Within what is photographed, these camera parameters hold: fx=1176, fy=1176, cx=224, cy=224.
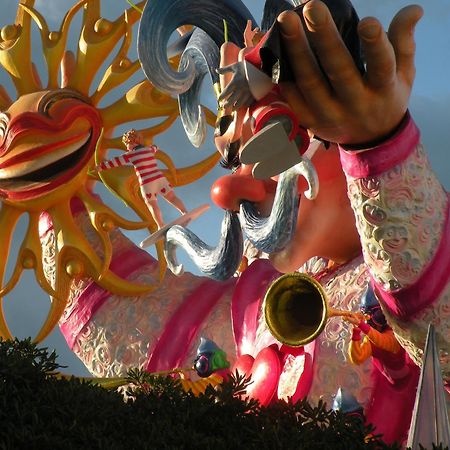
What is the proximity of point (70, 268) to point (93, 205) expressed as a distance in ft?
1.26

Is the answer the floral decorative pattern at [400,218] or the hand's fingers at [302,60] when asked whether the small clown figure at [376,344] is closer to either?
the floral decorative pattern at [400,218]

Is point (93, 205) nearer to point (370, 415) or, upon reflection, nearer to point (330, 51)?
point (370, 415)

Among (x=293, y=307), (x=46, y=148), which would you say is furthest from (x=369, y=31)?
(x=46, y=148)

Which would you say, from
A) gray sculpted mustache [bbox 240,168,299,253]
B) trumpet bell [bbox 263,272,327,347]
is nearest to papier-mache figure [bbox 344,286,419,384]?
trumpet bell [bbox 263,272,327,347]

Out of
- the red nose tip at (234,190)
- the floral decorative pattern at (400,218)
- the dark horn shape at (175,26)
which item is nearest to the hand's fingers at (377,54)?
the floral decorative pattern at (400,218)

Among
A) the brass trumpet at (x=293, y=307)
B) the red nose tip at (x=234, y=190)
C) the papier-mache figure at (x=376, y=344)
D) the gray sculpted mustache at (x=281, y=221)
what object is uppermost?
the red nose tip at (x=234, y=190)

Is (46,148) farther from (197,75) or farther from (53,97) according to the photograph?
(197,75)

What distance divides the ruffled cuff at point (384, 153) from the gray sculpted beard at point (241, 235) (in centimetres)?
78

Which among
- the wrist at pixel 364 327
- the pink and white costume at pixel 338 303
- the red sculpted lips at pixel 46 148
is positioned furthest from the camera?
the red sculpted lips at pixel 46 148

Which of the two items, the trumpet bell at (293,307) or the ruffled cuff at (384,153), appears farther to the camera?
the trumpet bell at (293,307)

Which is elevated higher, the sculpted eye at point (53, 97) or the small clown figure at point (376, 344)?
the sculpted eye at point (53, 97)

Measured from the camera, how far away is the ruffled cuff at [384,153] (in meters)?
3.54

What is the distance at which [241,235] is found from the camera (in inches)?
193

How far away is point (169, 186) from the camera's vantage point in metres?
6.30
